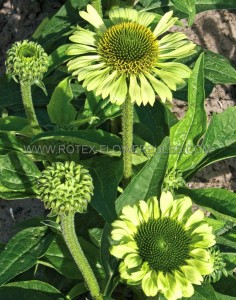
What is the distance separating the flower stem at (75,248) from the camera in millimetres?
1419

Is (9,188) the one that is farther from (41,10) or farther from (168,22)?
(41,10)

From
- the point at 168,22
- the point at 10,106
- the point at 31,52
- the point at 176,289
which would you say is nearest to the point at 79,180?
the point at 176,289

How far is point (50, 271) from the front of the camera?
6.89 ft

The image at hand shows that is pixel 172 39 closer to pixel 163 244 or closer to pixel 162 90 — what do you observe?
pixel 162 90

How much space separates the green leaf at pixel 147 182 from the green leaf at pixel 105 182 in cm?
11

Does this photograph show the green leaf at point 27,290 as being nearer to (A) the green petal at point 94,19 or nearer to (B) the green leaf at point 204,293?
(B) the green leaf at point 204,293

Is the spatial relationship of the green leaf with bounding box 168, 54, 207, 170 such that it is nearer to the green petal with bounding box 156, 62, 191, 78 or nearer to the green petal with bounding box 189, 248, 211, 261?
the green petal with bounding box 156, 62, 191, 78

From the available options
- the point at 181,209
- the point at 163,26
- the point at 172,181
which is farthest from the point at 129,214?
the point at 163,26

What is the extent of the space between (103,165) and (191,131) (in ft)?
0.97

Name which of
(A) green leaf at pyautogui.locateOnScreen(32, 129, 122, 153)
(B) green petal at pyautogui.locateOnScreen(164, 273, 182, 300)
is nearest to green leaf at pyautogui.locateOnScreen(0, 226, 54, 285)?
(A) green leaf at pyautogui.locateOnScreen(32, 129, 122, 153)

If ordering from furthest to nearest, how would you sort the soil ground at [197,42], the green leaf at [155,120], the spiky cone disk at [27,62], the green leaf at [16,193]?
the soil ground at [197,42] < the green leaf at [155,120] < the green leaf at [16,193] < the spiky cone disk at [27,62]

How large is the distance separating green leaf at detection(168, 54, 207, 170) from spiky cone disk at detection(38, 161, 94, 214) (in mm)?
461

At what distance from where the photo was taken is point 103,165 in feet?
6.12

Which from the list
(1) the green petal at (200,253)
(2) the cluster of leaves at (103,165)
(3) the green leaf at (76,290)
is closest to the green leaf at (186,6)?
(2) the cluster of leaves at (103,165)
